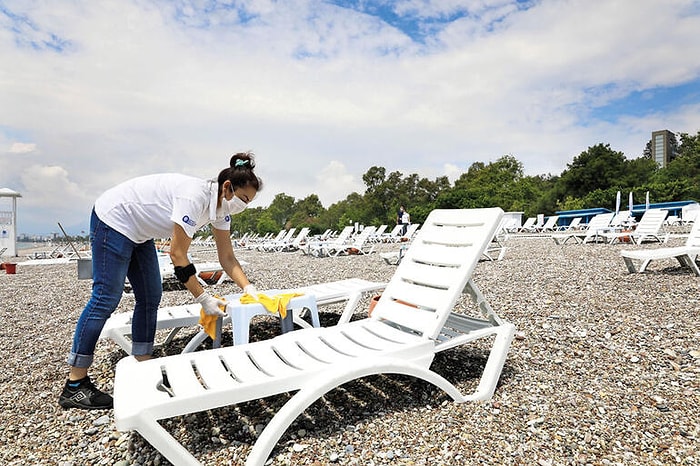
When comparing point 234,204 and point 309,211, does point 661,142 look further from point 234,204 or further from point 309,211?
point 234,204

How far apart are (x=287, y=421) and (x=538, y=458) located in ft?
3.57

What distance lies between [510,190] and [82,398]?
163ft

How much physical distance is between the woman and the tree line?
102 ft

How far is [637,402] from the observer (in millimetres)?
2406

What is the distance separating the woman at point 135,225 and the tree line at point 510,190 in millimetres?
30994

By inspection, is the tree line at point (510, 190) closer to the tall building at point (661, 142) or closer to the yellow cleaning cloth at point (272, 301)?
the yellow cleaning cloth at point (272, 301)

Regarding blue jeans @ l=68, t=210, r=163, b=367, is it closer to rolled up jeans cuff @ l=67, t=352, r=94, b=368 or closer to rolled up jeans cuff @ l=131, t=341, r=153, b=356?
rolled up jeans cuff @ l=67, t=352, r=94, b=368

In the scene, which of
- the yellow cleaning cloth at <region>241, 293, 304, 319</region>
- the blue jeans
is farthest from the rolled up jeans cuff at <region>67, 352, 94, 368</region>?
Result: the yellow cleaning cloth at <region>241, 293, 304, 319</region>

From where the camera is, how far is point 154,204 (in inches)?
97.0

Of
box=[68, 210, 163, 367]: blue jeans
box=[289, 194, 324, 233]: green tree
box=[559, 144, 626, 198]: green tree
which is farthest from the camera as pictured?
box=[289, 194, 324, 233]: green tree

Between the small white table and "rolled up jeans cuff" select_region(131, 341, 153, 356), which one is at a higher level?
the small white table

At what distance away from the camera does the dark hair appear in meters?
2.50

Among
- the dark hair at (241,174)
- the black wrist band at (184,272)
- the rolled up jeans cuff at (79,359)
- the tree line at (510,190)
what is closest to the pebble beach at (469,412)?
the rolled up jeans cuff at (79,359)

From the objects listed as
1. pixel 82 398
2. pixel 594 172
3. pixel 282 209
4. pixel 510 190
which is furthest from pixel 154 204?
pixel 282 209
